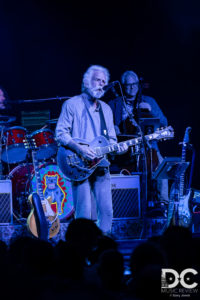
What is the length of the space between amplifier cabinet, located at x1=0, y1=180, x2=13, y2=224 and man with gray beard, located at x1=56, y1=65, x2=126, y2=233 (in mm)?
1625

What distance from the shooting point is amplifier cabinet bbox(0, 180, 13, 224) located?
250 inches

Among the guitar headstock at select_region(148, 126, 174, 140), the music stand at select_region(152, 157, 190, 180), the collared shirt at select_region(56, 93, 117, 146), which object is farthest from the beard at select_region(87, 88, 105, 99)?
the music stand at select_region(152, 157, 190, 180)

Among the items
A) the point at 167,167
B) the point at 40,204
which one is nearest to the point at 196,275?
the point at 167,167

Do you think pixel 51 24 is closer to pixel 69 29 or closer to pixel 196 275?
pixel 69 29

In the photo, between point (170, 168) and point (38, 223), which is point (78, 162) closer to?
point (38, 223)

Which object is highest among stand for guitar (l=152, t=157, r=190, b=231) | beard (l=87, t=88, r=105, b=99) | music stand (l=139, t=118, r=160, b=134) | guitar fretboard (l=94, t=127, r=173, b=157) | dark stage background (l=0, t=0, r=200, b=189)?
dark stage background (l=0, t=0, r=200, b=189)

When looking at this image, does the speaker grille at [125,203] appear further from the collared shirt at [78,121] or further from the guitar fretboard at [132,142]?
the collared shirt at [78,121]

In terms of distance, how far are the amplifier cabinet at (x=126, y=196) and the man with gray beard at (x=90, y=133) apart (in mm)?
1028

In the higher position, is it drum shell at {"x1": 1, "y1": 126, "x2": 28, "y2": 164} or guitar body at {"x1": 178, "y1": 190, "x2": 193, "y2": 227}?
drum shell at {"x1": 1, "y1": 126, "x2": 28, "y2": 164}

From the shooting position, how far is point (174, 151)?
858cm

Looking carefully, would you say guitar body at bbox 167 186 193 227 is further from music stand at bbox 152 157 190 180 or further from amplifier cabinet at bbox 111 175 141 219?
amplifier cabinet at bbox 111 175 141 219

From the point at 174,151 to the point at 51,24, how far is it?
11.9 feet

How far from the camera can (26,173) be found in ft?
23.9

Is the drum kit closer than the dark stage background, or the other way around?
the drum kit
